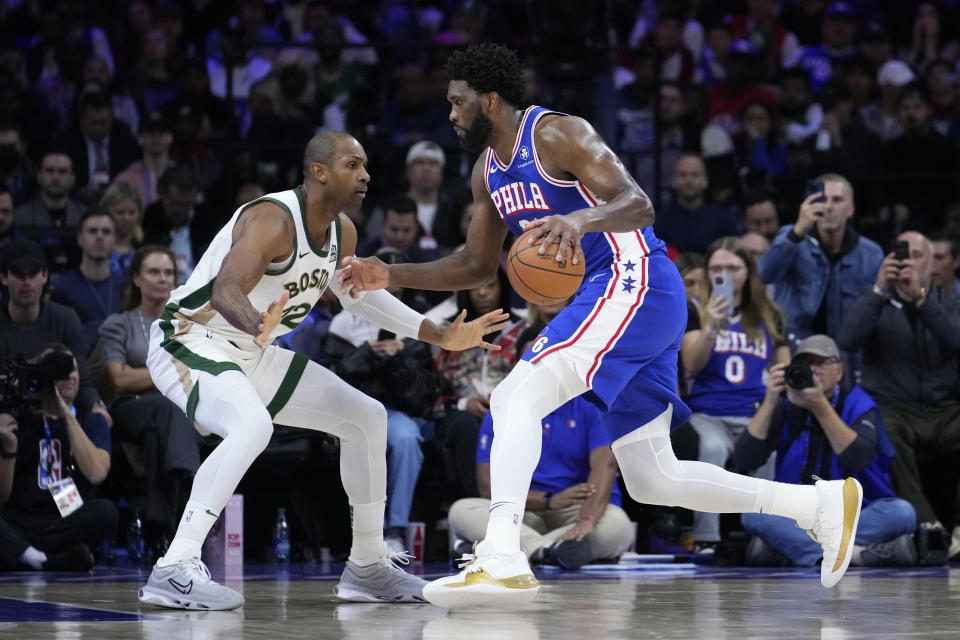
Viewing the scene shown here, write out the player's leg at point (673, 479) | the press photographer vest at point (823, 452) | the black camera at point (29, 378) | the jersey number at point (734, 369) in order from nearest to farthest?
the player's leg at point (673, 479)
the black camera at point (29, 378)
the press photographer vest at point (823, 452)
the jersey number at point (734, 369)

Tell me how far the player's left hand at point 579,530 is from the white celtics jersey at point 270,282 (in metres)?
2.38

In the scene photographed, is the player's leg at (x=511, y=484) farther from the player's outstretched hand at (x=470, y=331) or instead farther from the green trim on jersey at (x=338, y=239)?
the green trim on jersey at (x=338, y=239)

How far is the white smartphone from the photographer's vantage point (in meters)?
8.09

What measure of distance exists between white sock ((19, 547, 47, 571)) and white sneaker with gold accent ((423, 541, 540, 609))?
332 centimetres

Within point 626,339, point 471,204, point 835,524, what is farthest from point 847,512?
point 471,204

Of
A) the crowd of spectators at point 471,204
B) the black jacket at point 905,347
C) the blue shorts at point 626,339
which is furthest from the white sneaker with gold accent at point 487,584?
the black jacket at point 905,347

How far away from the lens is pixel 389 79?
11117 millimetres

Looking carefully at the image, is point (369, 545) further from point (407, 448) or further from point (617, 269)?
point (407, 448)

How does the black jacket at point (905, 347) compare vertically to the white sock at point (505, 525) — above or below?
above

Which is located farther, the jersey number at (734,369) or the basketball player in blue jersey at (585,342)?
the jersey number at (734,369)

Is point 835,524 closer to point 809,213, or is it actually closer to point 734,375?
point 734,375

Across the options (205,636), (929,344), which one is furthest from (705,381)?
(205,636)

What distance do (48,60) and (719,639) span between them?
364 inches

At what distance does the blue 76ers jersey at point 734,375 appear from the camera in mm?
8391
